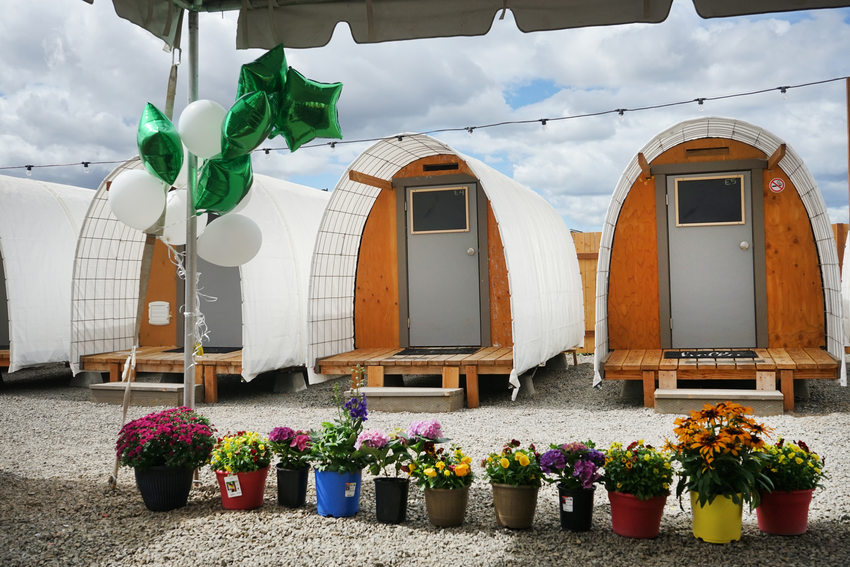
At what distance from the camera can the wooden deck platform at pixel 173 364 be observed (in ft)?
29.0

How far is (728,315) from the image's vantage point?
871 cm

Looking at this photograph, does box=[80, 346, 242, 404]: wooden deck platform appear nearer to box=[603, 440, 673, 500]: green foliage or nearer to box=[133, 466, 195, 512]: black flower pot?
box=[133, 466, 195, 512]: black flower pot

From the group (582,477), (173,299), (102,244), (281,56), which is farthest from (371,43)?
(173,299)

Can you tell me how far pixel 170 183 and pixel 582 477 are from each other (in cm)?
275

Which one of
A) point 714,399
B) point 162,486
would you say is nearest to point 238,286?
point 714,399

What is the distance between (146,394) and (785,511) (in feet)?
22.4

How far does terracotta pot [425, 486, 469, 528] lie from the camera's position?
13.0 feet

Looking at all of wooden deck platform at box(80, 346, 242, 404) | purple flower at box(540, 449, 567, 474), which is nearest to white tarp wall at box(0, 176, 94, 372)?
wooden deck platform at box(80, 346, 242, 404)

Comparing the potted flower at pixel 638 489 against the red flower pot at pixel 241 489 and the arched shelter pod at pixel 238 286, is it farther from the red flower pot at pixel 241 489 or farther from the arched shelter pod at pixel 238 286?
the arched shelter pod at pixel 238 286

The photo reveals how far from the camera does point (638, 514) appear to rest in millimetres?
3752

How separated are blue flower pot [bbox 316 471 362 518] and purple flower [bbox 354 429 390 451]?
17cm

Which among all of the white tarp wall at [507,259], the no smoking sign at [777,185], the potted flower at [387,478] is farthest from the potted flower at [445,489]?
the no smoking sign at [777,185]

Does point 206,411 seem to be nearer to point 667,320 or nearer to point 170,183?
point 170,183

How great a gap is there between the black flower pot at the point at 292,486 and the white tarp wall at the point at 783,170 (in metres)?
3.93
